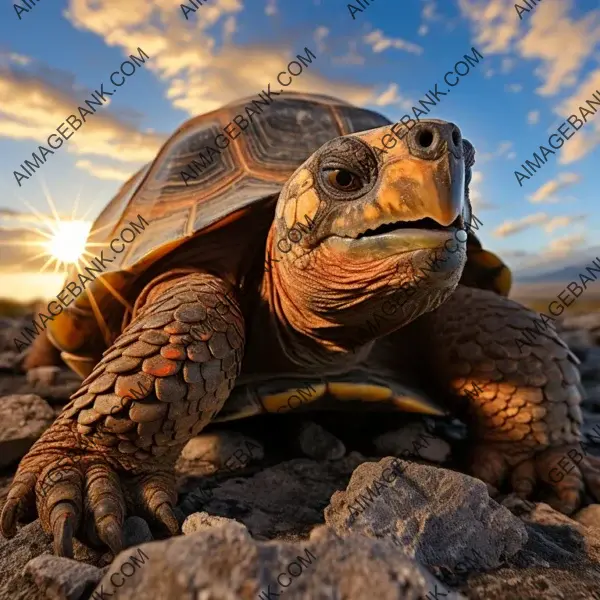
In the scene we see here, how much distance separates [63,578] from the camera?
1146mm

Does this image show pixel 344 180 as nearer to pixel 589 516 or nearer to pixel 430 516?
pixel 430 516

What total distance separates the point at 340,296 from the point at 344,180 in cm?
47

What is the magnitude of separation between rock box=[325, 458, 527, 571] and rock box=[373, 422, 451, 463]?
114 centimetres

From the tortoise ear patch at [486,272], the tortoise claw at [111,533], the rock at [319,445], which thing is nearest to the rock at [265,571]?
the tortoise claw at [111,533]

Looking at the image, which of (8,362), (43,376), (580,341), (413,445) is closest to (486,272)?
(413,445)

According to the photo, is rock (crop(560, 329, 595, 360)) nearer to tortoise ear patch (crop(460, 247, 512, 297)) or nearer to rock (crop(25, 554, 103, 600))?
tortoise ear patch (crop(460, 247, 512, 297))

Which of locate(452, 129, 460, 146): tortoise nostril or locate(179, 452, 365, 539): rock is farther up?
locate(452, 129, 460, 146): tortoise nostril

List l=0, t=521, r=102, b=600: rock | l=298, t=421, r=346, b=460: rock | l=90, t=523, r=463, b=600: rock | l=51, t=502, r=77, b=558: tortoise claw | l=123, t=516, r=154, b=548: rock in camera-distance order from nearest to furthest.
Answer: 1. l=90, t=523, r=463, b=600: rock
2. l=0, t=521, r=102, b=600: rock
3. l=51, t=502, r=77, b=558: tortoise claw
4. l=123, t=516, r=154, b=548: rock
5. l=298, t=421, r=346, b=460: rock

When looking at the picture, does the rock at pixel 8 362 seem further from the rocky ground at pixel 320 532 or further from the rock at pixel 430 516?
the rock at pixel 430 516

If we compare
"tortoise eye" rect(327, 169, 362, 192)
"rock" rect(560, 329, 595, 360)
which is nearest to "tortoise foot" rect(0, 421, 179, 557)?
"tortoise eye" rect(327, 169, 362, 192)

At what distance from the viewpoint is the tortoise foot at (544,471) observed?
2371mm

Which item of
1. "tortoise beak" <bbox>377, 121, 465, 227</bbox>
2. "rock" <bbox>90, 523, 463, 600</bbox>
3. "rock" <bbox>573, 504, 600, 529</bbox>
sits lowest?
"rock" <bbox>573, 504, 600, 529</bbox>

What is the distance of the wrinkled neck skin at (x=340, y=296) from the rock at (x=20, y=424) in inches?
52.0

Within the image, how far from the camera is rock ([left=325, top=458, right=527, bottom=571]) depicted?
4.46 feet
